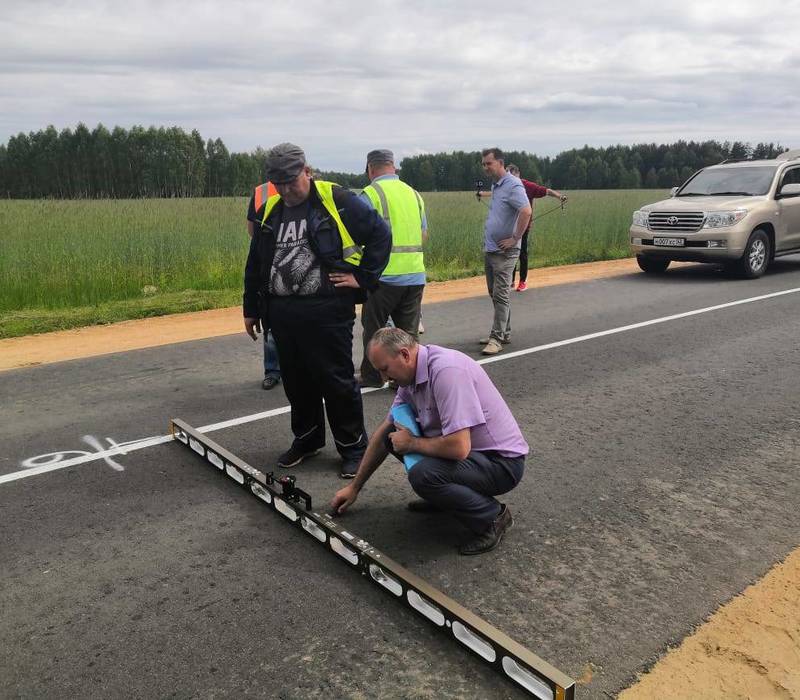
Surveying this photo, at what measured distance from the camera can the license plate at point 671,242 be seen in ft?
43.0

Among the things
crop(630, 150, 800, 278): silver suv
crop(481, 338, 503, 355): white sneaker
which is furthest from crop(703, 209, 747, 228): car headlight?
crop(481, 338, 503, 355): white sneaker

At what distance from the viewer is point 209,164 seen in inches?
1886

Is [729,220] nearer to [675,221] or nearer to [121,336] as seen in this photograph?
[675,221]

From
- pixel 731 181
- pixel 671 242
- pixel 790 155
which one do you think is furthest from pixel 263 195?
pixel 790 155

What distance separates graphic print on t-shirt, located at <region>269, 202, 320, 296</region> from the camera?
434 cm

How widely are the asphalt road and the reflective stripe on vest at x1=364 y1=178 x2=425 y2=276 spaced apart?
4.18 feet

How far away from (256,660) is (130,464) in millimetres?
2313

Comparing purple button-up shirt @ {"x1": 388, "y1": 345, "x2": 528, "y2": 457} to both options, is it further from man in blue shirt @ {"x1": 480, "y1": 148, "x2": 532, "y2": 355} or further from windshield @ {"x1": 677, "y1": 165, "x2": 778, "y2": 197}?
windshield @ {"x1": 677, "y1": 165, "x2": 778, "y2": 197}

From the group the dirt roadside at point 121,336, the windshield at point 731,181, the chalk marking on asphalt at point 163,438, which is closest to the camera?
the chalk marking on asphalt at point 163,438

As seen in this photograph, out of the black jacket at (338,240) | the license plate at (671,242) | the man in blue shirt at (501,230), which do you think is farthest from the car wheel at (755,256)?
the black jacket at (338,240)

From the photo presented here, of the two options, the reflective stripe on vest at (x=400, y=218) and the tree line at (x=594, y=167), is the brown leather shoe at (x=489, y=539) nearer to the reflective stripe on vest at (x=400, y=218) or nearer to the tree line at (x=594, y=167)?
the reflective stripe on vest at (x=400, y=218)

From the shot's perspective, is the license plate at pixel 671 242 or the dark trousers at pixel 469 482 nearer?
the dark trousers at pixel 469 482

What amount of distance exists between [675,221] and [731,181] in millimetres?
1834

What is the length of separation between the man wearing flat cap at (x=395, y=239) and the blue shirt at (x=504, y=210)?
5.92ft
